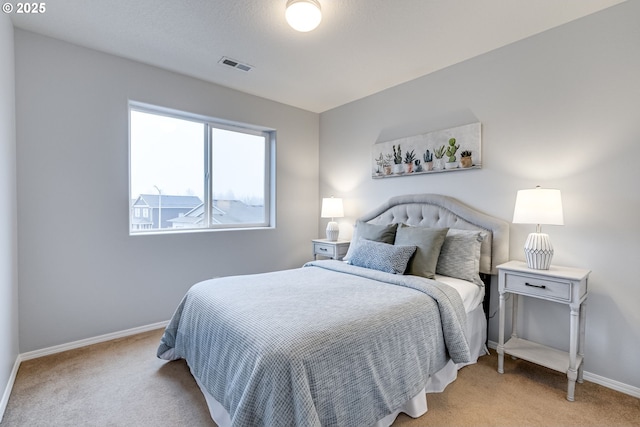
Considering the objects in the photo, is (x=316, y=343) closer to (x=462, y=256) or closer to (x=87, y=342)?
(x=462, y=256)

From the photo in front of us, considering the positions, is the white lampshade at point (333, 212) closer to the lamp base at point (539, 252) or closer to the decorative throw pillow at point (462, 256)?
the decorative throw pillow at point (462, 256)

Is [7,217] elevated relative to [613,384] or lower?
elevated

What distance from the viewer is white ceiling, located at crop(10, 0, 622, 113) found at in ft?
6.68

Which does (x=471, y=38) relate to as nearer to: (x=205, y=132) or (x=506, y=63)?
(x=506, y=63)

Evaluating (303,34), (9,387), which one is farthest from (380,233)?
(9,387)

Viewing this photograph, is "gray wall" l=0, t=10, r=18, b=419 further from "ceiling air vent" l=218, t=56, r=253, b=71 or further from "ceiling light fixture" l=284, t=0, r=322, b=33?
"ceiling light fixture" l=284, t=0, r=322, b=33

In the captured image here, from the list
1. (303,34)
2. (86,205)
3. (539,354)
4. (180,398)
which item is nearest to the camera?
(180,398)

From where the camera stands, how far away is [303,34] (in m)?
2.35

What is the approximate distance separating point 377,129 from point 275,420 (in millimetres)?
3080

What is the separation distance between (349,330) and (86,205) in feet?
8.24

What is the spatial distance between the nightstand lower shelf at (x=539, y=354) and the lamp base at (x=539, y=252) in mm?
619

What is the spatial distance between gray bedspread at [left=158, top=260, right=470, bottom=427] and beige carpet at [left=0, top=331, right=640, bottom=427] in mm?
198

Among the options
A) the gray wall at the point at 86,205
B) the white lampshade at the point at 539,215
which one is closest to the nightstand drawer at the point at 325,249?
the gray wall at the point at 86,205

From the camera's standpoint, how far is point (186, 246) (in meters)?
3.16
